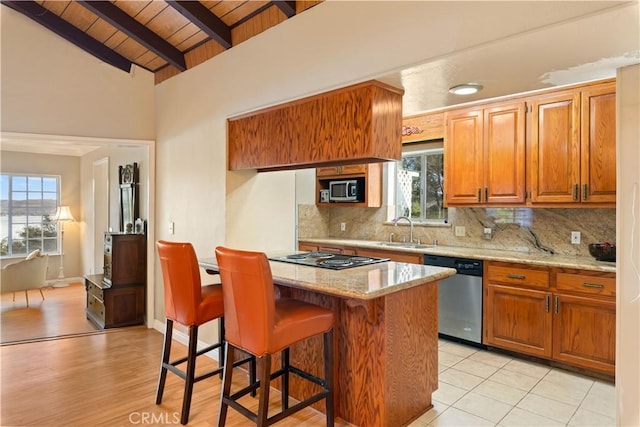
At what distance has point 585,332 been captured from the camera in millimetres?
2982

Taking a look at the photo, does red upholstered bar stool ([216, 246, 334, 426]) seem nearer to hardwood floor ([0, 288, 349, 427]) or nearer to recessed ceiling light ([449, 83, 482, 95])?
hardwood floor ([0, 288, 349, 427])

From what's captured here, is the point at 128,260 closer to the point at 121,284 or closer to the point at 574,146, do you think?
the point at 121,284

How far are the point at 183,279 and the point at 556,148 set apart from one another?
3210mm

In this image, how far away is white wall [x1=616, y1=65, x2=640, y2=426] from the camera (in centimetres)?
195

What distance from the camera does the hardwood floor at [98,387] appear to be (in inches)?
98.4

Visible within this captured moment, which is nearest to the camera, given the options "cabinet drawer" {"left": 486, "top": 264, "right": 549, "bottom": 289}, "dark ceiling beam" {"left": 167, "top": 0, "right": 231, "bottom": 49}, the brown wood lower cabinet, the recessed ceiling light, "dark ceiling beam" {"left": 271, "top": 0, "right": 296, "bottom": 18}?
the recessed ceiling light

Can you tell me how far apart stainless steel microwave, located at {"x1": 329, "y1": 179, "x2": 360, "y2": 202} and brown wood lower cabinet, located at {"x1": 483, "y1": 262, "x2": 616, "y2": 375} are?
1880 mm

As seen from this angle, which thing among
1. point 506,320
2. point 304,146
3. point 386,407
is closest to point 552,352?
point 506,320

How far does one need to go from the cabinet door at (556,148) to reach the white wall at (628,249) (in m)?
1.33

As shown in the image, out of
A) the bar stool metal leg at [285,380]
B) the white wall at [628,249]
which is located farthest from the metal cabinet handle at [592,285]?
the bar stool metal leg at [285,380]

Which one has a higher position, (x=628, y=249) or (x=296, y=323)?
(x=628, y=249)

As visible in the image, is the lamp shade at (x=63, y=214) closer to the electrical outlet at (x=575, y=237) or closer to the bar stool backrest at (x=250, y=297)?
the bar stool backrest at (x=250, y=297)

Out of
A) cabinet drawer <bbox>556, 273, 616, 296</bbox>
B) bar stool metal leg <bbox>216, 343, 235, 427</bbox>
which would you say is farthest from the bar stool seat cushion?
cabinet drawer <bbox>556, 273, 616, 296</bbox>

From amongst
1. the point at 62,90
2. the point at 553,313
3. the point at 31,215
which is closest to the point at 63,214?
the point at 31,215
